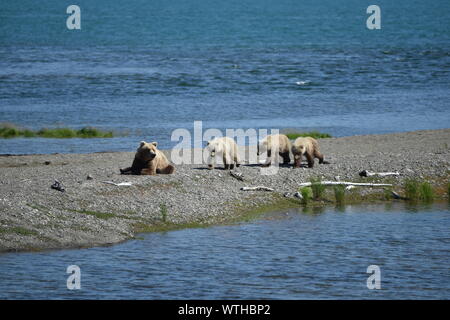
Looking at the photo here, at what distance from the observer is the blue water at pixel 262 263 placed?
1367 centimetres

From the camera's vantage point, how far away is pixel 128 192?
18.0 metres

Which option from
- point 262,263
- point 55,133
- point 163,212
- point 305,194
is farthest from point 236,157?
point 55,133

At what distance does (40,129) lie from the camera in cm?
3198

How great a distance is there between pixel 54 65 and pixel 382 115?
31416mm

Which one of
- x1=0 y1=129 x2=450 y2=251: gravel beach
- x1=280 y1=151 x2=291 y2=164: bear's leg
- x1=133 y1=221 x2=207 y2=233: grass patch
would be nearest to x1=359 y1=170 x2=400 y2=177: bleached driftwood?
x1=0 y1=129 x2=450 y2=251: gravel beach

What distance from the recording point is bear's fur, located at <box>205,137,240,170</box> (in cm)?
1981

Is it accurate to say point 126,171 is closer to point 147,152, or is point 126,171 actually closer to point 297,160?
point 147,152

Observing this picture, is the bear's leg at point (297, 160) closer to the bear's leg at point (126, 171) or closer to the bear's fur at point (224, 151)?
the bear's fur at point (224, 151)

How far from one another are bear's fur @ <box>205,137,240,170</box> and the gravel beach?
0.25m

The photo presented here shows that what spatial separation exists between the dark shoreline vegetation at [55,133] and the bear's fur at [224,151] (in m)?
11.0

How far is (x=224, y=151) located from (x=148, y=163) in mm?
1790
